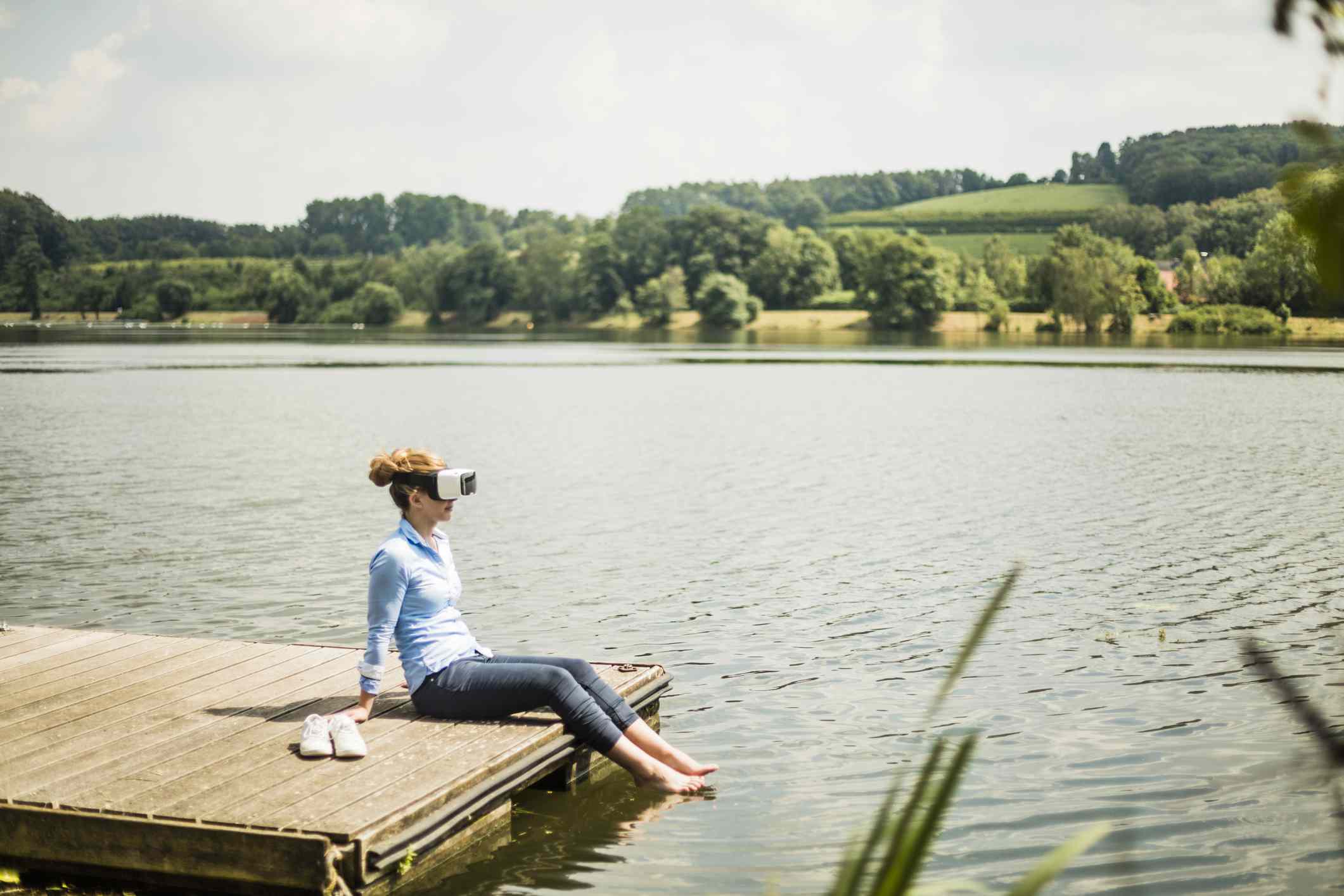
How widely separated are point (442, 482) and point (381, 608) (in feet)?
2.80

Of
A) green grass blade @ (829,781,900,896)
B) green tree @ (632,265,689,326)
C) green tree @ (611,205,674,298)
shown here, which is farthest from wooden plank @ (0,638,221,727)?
green tree @ (611,205,674,298)

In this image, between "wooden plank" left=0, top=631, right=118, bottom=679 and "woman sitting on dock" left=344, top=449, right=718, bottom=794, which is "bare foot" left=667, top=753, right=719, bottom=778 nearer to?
"woman sitting on dock" left=344, top=449, right=718, bottom=794

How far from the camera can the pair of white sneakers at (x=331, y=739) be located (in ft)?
24.7

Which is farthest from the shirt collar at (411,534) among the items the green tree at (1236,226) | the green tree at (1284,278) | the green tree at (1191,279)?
the green tree at (1236,226)

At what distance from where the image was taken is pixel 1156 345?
102m

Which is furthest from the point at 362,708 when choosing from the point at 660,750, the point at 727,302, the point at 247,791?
the point at 727,302

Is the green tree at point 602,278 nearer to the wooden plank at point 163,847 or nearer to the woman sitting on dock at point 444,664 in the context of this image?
Answer: the woman sitting on dock at point 444,664

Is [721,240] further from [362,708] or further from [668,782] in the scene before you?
[362,708]

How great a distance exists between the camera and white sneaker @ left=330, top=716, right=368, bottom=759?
7.53 metres

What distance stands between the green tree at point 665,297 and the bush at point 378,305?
4185 centimetres

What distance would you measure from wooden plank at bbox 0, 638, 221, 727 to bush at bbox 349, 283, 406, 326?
186414mm

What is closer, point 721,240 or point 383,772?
point 383,772

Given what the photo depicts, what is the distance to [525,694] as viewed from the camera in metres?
8.29

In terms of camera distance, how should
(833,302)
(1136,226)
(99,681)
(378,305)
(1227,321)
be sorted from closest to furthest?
(99,681)
(1227,321)
(833,302)
(1136,226)
(378,305)
